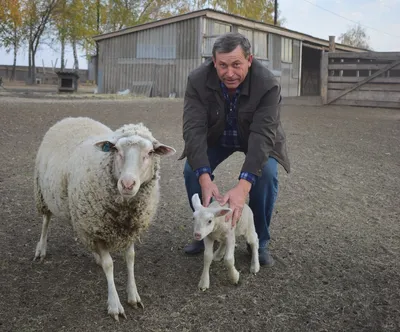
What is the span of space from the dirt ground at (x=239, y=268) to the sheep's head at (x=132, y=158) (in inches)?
26.6

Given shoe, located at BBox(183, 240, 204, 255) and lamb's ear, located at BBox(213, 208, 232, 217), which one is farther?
shoe, located at BBox(183, 240, 204, 255)

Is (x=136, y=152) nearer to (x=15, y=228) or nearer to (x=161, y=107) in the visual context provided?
(x=15, y=228)

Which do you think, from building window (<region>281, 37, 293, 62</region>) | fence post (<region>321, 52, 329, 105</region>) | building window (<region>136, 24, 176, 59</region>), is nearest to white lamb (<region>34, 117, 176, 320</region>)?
fence post (<region>321, 52, 329, 105</region>)

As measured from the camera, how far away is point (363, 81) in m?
14.7

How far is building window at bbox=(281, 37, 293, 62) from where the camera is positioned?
72.8 ft

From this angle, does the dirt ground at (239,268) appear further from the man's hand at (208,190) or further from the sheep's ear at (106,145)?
the sheep's ear at (106,145)

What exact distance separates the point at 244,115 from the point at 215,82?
29 centimetres

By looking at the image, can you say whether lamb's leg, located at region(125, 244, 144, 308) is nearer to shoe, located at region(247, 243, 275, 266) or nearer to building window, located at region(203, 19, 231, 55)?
shoe, located at region(247, 243, 275, 266)

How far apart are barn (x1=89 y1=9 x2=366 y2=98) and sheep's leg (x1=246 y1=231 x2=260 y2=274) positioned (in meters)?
15.8

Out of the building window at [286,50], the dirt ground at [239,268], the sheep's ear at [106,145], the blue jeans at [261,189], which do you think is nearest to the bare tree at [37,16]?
the building window at [286,50]

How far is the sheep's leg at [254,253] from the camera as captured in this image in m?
3.15

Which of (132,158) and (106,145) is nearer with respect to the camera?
(132,158)

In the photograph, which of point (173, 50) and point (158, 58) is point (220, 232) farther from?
point (158, 58)

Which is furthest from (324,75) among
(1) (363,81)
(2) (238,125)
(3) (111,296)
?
(3) (111,296)
